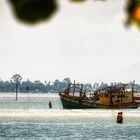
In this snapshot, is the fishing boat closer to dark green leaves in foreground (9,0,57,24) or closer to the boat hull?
the boat hull

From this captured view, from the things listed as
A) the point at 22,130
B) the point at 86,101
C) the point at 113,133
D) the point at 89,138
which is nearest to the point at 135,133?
the point at 113,133

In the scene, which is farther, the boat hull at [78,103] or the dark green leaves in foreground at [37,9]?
the boat hull at [78,103]

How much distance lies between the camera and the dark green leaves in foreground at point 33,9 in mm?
1107

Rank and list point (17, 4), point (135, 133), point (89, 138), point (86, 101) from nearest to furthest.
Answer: point (17, 4)
point (89, 138)
point (135, 133)
point (86, 101)

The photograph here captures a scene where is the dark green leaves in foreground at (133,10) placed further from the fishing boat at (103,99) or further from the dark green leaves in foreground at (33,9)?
the fishing boat at (103,99)

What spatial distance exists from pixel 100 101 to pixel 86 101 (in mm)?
4330

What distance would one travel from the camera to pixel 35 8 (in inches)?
43.9

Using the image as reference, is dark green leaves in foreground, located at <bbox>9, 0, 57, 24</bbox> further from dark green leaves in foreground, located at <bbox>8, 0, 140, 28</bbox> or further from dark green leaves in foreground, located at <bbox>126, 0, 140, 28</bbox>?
dark green leaves in foreground, located at <bbox>126, 0, 140, 28</bbox>

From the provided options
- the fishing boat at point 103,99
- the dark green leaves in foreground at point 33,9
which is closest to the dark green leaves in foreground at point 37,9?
the dark green leaves in foreground at point 33,9

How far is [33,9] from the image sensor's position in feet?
3.67

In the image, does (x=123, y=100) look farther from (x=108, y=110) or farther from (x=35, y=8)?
(x=35, y=8)

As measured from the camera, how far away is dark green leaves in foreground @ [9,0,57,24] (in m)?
1.11

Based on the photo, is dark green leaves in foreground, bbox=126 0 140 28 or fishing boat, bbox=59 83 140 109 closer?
dark green leaves in foreground, bbox=126 0 140 28

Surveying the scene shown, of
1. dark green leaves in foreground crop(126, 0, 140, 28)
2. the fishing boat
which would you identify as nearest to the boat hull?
the fishing boat
